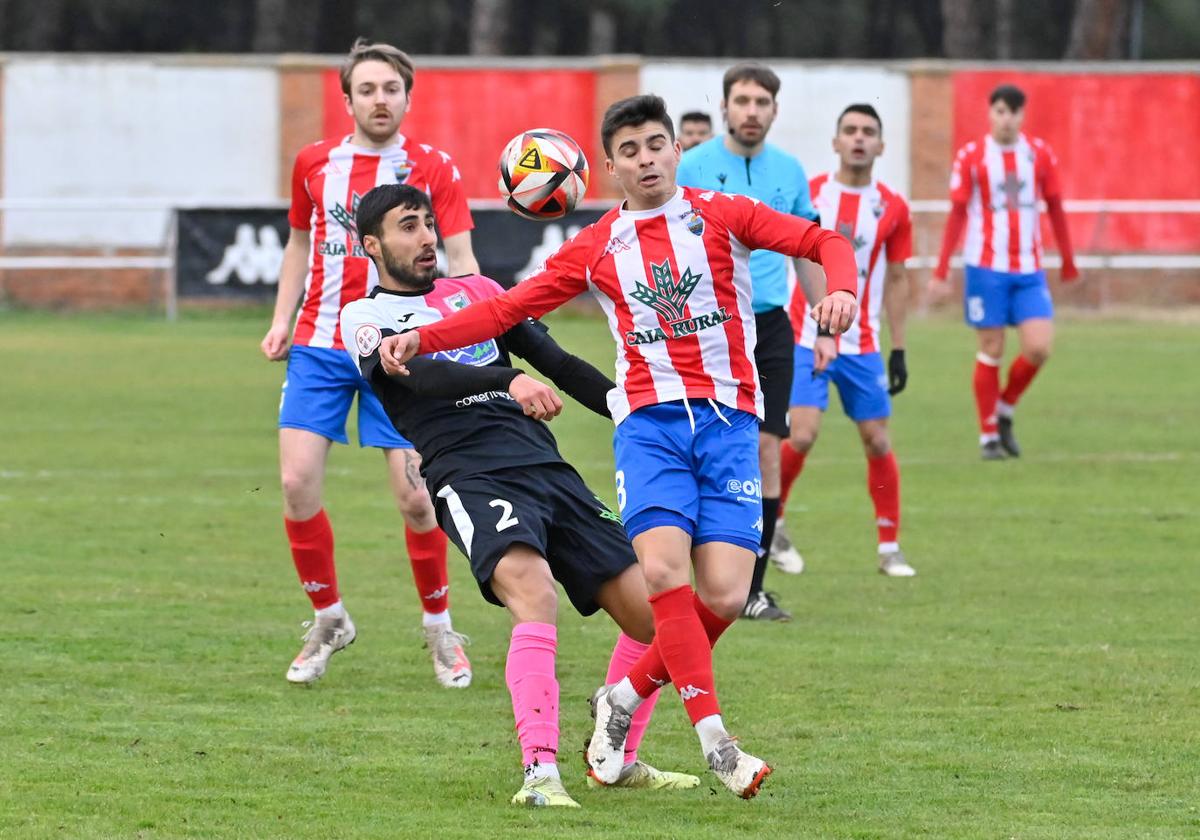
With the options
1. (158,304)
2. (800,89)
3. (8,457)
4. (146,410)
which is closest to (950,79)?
(800,89)

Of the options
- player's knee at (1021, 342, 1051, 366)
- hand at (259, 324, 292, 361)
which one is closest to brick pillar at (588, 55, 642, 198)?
player's knee at (1021, 342, 1051, 366)

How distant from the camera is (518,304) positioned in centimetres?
577

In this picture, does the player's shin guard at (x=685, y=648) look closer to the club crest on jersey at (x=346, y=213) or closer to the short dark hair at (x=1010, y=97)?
the club crest on jersey at (x=346, y=213)

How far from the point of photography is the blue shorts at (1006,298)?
1434 cm

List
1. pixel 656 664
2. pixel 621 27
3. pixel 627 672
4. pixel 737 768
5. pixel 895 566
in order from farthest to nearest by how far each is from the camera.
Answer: pixel 621 27 → pixel 895 566 → pixel 627 672 → pixel 656 664 → pixel 737 768

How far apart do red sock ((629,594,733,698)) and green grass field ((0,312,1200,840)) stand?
0.31 meters

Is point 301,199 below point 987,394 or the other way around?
the other way around

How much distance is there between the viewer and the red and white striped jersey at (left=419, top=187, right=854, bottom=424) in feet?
19.2

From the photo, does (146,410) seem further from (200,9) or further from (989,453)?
(200,9)

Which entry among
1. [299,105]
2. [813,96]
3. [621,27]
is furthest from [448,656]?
[621,27]

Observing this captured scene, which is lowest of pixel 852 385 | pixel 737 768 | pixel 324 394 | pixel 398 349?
pixel 737 768

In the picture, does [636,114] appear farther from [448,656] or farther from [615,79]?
[615,79]

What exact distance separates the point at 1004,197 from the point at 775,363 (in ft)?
21.0

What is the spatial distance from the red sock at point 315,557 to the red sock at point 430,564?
0.31 m
